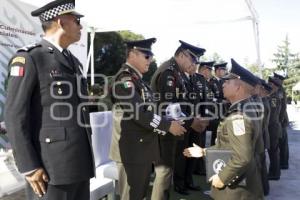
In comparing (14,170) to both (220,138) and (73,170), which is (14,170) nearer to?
(73,170)

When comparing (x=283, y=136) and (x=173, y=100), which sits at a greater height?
(x=173, y=100)

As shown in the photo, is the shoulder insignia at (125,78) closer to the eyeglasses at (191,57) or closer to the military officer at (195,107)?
the eyeglasses at (191,57)

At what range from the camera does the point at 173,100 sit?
458cm

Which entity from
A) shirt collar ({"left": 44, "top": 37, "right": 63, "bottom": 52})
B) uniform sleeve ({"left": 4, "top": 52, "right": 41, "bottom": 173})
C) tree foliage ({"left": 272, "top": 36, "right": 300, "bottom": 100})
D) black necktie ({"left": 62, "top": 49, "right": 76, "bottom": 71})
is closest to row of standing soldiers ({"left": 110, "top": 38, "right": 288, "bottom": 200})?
black necktie ({"left": 62, "top": 49, "right": 76, "bottom": 71})

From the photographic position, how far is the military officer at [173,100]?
390cm

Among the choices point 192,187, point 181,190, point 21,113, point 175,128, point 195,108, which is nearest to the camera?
point 21,113

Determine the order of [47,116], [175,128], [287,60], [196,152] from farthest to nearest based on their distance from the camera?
[287,60]
[175,128]
[196,152]
[47,116]

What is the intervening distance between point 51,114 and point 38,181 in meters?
0.40

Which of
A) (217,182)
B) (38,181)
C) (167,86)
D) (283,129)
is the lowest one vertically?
(283,129)

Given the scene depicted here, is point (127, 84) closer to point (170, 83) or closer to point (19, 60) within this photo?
point (19, 60)

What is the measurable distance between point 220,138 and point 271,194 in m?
3.27

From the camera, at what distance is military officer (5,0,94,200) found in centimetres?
212

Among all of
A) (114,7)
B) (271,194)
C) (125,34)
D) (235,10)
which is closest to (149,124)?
(271,194)

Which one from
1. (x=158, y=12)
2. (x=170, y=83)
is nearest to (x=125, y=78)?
(x=170, y=83)
